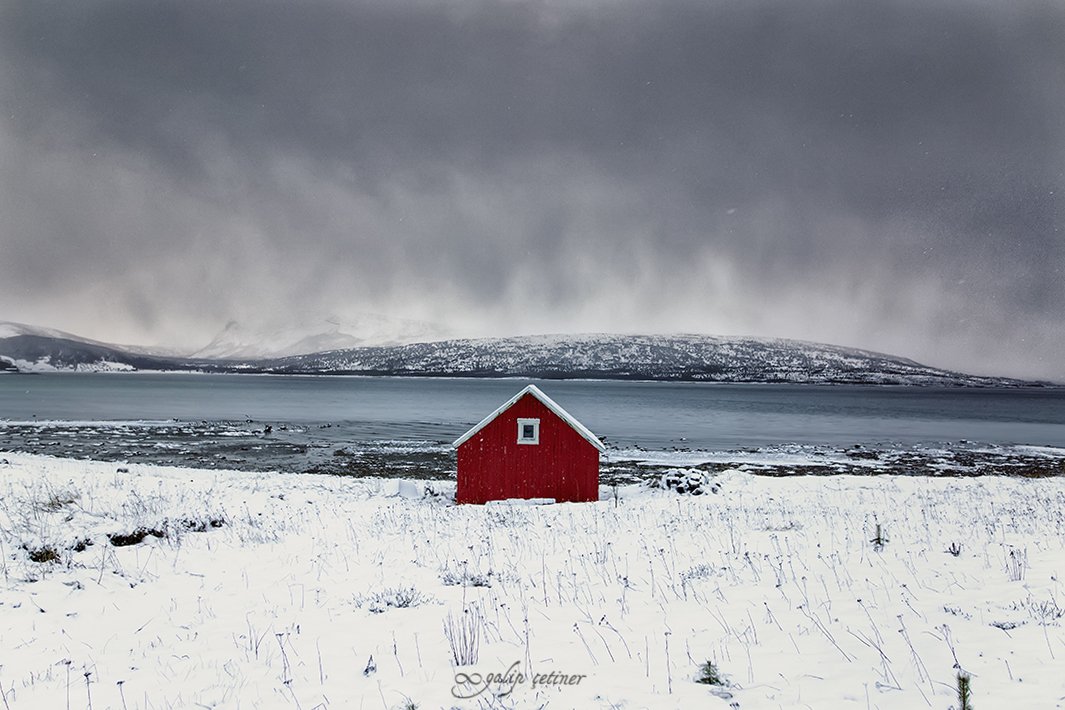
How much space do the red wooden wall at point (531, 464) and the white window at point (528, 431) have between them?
0.15 metres

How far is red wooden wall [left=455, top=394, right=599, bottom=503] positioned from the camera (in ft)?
81.1

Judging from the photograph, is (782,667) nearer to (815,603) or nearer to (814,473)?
(815,603)

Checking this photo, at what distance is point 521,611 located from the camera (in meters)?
7.98

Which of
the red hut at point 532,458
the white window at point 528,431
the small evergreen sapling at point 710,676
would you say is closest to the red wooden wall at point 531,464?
the red hut at point 532,458

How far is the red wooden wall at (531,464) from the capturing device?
2473cm

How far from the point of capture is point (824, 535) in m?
13.2

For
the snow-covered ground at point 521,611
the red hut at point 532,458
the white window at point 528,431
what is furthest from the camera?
the white window at point 528,431

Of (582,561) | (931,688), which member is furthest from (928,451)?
(931,688)

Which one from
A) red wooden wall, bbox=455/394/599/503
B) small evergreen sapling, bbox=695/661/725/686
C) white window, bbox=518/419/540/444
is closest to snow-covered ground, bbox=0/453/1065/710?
small evergreen sapling, bbox=695/661/725/686

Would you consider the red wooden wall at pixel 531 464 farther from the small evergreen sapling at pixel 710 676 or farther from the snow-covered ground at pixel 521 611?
the small evergreen sapling at pixel 710 676

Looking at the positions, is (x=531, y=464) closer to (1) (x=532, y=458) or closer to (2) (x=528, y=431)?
(1) (x=532, y=458)

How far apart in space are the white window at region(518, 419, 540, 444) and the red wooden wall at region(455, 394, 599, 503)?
0.15m

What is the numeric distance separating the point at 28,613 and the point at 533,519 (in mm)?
10863

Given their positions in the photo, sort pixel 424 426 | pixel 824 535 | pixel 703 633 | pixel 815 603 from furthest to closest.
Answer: pixel 424 426 → pixel 824 535 → pixel 815 603 → pixel 703 633
